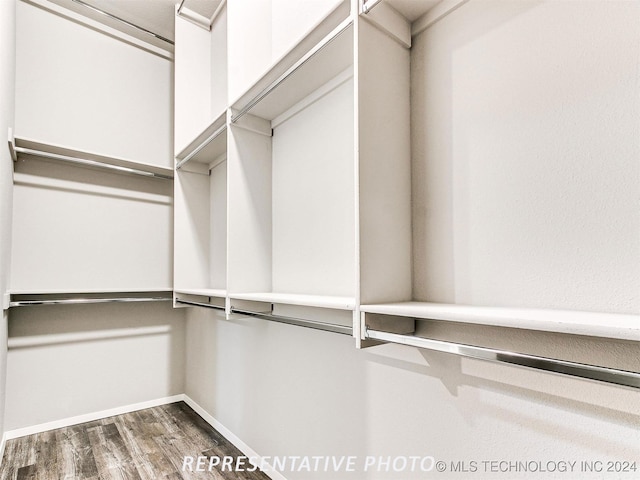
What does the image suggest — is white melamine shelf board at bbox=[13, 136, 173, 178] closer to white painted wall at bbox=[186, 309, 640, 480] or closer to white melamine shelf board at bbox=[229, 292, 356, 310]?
white painted wall at bbox=[186, 309, 640, 480]

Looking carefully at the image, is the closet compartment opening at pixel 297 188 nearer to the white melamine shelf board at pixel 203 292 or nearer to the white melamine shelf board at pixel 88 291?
the white melamine shelf board at pixel 203 292

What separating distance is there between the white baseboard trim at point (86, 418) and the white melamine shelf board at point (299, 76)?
6.67 ft

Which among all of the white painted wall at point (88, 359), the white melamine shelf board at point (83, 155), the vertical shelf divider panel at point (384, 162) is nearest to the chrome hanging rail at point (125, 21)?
the white melamine shelf board at point (83, 155)

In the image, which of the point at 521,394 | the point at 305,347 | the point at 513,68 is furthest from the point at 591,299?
the point at 305,347

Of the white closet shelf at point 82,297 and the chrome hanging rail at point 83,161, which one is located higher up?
the chrome hanging rail at point 83,161

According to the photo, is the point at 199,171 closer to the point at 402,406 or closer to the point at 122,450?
the point at 122,450

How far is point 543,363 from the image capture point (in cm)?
61

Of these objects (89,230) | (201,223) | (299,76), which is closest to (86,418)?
(89,230)

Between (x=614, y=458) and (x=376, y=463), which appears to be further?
(x=376, y=463)

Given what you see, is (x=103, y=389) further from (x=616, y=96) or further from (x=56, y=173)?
(x=616, y=96)

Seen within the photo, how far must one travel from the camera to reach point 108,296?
2.38m

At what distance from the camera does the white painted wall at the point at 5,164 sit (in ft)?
5.39

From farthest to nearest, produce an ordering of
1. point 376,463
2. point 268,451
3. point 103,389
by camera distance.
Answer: point 103,389 < point 268,451 < point 376,463

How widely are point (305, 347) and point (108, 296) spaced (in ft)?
5.22
